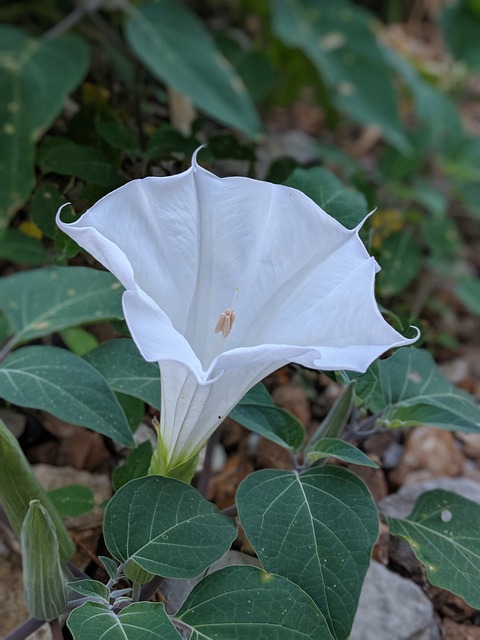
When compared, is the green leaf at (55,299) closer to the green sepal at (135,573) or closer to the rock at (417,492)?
the green sepal at (135,573)

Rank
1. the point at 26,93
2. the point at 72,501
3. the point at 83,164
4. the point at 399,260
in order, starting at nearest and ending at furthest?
the point at 72,501 → the point at 83,164 → the point at 26,93 → the point at 399,260

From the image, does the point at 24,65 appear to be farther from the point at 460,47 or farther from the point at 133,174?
the point at 460,47

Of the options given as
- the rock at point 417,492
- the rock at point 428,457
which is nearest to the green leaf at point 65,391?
the rock at point 417,492

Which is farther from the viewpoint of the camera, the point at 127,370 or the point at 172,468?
the point at 127,370

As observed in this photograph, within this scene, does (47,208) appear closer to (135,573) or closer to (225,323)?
(225,323)

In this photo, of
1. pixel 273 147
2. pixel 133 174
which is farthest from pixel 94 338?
pixel 273 147

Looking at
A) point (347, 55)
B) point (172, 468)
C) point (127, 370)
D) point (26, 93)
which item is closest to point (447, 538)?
point (172, 468)
